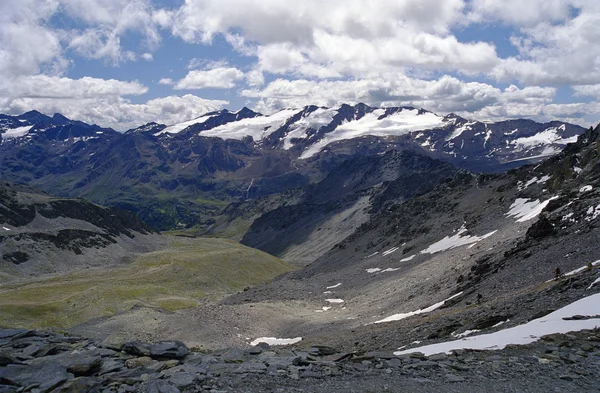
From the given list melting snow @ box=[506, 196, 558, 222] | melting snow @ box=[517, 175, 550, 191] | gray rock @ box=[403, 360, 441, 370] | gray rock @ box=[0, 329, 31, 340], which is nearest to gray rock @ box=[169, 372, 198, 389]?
gray rock @ box=[403, 360, 441, 370]

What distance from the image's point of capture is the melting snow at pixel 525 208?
251ft

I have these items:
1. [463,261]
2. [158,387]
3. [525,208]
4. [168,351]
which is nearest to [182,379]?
[158,387]

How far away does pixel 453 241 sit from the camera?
9081cm

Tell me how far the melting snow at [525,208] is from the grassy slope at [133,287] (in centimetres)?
6709

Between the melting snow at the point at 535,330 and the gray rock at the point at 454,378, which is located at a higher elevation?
the gray rock at the point at 454,378

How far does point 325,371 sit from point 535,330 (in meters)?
10.2

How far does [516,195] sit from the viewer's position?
9669cm

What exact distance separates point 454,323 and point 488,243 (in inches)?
1744

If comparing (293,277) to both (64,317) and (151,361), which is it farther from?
(151,361)

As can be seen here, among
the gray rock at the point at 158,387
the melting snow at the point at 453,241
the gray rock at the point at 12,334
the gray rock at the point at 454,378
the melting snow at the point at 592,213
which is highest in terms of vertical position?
the gray rock at the point at 12,334

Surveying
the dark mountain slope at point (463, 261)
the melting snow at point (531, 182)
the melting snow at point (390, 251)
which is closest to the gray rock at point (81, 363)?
the dark mountain slope at point (463, 261)

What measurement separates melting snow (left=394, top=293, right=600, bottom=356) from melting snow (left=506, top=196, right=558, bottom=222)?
54998 millimetres

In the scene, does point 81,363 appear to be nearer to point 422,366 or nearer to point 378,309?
point 422,366

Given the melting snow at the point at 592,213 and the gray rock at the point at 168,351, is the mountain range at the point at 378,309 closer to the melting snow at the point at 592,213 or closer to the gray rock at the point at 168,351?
the gray rock at the point at 168,351
